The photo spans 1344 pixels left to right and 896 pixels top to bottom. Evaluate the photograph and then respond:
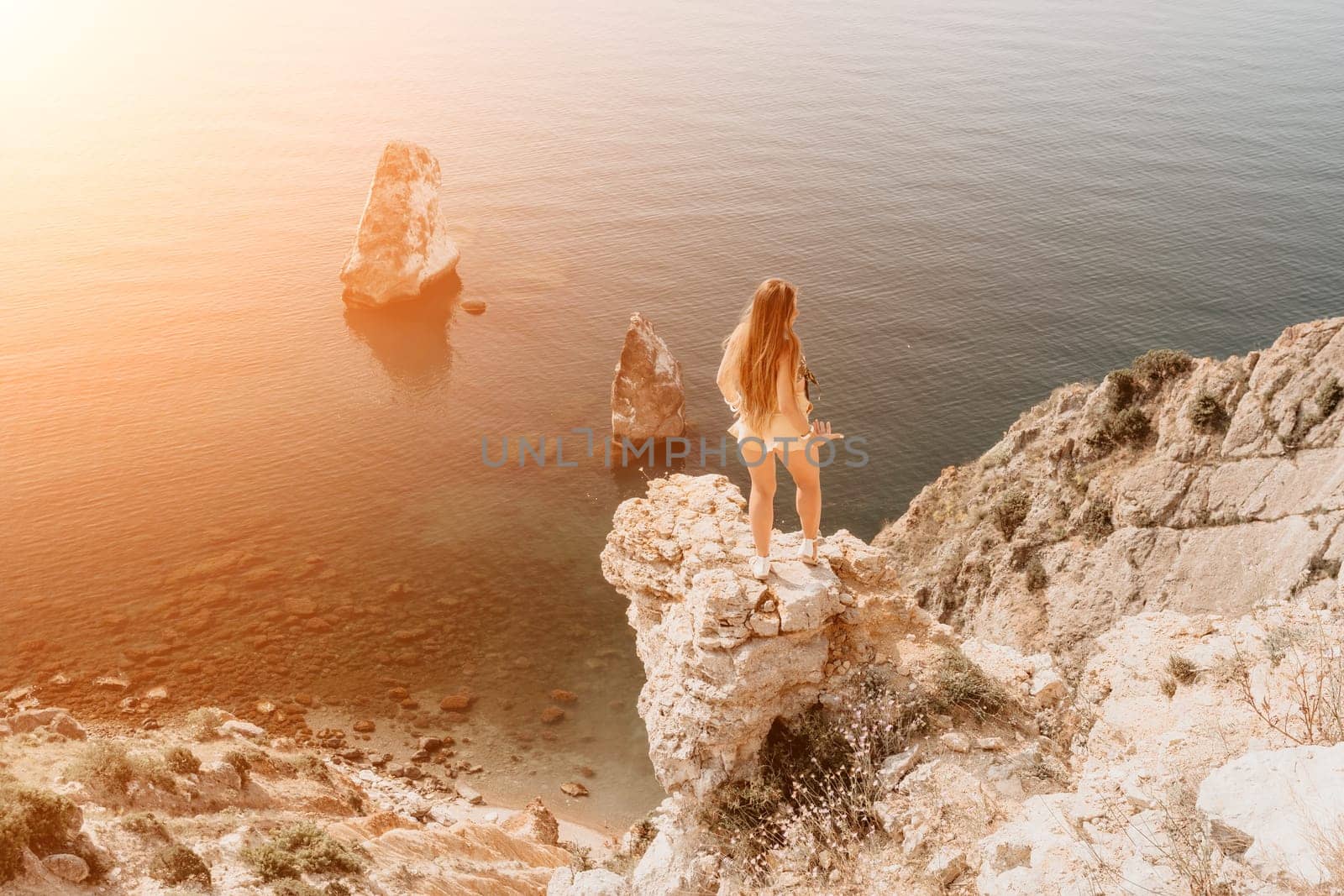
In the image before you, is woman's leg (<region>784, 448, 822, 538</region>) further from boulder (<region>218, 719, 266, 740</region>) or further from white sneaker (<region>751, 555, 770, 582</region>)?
boulder (<region>218, 719, 266, 740</region>)

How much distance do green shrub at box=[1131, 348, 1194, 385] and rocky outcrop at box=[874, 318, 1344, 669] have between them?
0.15 feet

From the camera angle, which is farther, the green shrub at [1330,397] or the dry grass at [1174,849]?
the green shrub at [1330,397]

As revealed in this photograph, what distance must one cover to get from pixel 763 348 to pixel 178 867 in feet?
48.2

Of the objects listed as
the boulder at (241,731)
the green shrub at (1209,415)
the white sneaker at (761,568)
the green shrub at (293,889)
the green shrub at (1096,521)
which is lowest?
the boulder at (241,731)

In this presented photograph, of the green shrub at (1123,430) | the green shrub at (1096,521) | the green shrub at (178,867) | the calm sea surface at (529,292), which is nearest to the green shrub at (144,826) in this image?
the green shrub at (178,867)

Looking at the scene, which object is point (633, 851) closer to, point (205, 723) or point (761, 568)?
point (761, 568)

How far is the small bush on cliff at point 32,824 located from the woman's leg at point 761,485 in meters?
13.7

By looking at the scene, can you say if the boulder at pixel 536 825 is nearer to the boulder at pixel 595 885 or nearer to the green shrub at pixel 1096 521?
the boulder at pixel 595 885

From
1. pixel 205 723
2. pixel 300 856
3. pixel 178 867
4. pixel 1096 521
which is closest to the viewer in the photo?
pixel 178 867

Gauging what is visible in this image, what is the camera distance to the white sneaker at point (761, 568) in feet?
35.9

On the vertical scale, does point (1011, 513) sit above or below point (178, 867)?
above

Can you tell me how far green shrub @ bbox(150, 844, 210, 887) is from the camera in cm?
1584

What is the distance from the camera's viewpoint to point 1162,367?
2609 centimetres

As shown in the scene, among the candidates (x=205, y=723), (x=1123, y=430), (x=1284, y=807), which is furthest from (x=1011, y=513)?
(x=205, y=723)
